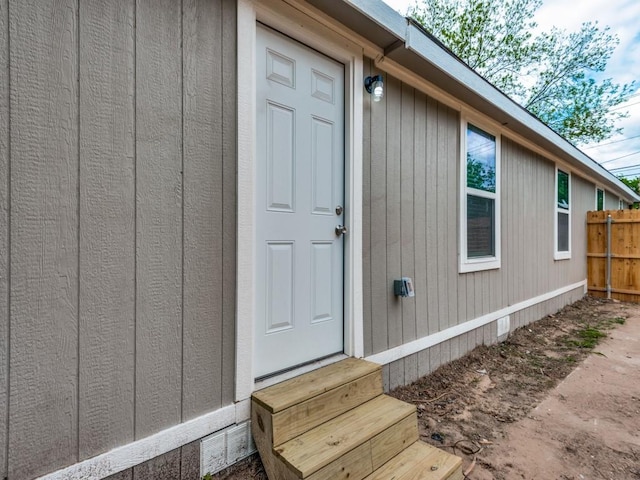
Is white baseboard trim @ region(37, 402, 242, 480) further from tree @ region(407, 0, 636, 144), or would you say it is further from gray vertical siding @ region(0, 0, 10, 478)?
tree @ region(407, 0, 636, 144)

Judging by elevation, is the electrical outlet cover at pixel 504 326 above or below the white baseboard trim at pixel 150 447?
below

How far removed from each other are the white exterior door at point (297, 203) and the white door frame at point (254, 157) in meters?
0.05

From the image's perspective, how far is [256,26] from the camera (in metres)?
1.77

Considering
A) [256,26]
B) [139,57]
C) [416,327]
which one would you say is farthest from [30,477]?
[416,327]

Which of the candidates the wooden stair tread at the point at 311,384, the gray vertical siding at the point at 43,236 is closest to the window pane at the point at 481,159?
the wooden stair tread at the point at 311,384

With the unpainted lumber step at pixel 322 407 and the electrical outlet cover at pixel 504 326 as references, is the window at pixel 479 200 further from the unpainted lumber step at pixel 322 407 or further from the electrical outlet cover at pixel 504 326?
the unpainted lumber step at pixel 322 407

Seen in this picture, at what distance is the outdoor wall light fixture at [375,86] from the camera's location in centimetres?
227

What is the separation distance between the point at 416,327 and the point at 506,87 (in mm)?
11143

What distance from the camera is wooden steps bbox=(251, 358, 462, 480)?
143cm

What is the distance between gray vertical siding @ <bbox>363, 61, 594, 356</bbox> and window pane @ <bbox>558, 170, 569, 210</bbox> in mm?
2030

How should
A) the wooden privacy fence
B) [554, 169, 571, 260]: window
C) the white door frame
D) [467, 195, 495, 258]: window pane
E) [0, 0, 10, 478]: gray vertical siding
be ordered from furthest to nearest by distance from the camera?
the wooden privacy fence → [554, 169, 571, 260]: window → [467, 195, 495, 258]: window pane → the white door frame → [0, 0, 10, 478]: gray vertical siding

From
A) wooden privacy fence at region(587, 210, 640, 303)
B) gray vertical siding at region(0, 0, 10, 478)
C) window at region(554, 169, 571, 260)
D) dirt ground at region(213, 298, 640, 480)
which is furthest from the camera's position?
wooden privacy fence at region(587, 210, 640, 303)

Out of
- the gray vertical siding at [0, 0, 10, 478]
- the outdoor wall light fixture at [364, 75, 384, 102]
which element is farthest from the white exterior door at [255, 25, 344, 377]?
the gray vertical siding at [0, 0, 10, 478]

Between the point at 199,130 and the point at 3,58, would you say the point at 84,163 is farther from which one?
the point at 199,130
